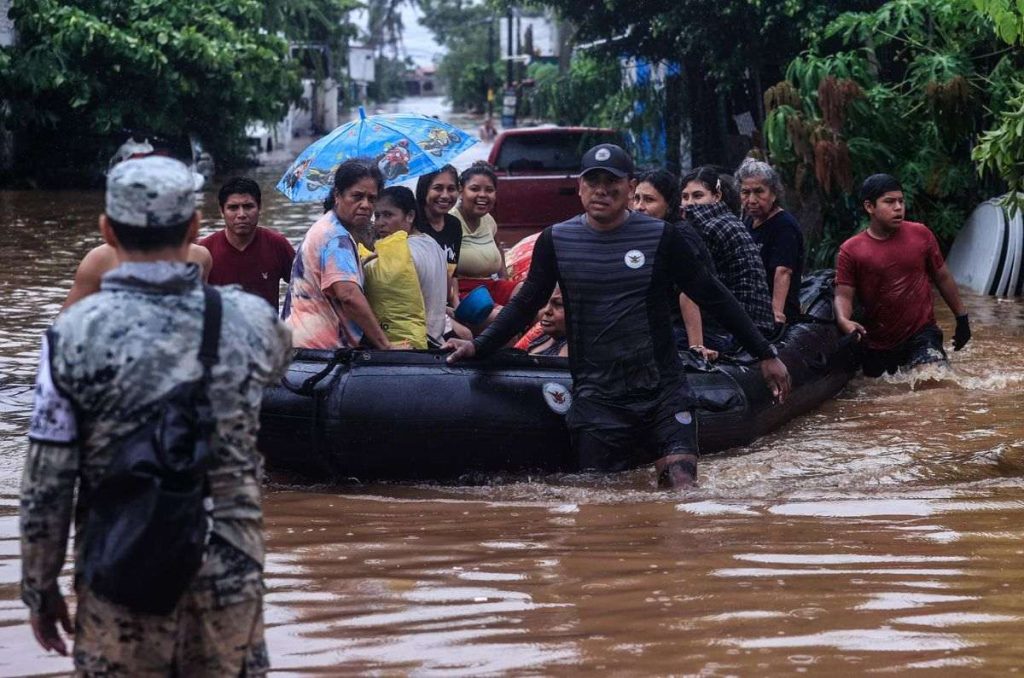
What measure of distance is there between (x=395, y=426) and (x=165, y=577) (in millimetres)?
3923

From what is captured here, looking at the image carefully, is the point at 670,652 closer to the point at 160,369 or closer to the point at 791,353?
the point at 160,369

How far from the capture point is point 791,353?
8.78m

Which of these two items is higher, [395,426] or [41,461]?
[41,461]

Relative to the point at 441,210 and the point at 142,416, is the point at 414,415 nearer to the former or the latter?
the point at 441,210

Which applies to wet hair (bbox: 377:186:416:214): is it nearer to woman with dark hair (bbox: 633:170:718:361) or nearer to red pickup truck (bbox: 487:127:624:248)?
woman with dark hair (bbox: 633:170:718:361)

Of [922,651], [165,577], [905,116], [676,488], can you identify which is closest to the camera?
[165,577]

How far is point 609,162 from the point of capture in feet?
20.5

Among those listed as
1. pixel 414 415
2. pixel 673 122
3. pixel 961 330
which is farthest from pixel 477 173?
pixel 673 122

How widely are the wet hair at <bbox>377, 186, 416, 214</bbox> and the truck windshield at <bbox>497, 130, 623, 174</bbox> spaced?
952cm

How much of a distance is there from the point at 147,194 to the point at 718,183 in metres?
5.51

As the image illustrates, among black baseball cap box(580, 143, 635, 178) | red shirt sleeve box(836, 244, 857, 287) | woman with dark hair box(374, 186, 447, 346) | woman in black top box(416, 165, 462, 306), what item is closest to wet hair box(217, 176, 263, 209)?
woman with dark hair box(374, 186, 447, 346)

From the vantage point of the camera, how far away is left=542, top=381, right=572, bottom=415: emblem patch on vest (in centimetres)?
711

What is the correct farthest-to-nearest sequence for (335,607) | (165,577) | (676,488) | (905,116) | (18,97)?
1. (18,97)
2. (905,116)
3. (676,488)
4. (335,607)
5. (165,577)

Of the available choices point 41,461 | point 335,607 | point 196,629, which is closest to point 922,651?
point 335,607
